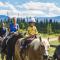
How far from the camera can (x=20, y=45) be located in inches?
565

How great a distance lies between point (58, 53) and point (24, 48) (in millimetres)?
4082

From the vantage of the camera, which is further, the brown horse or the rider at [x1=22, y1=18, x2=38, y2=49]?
the rider at [x1=22, y1=18, x2=38, y2=49]

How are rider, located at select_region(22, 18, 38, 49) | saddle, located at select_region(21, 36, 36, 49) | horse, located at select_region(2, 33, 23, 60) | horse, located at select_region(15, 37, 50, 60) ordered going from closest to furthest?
horse, located at select_region(15, 37, 50, 60)
saddle, located at select_region(21, 36, 36, 49)
rider, located at select_region(22, 18, 38, 49)
horse, located at select_region(2, 33, 23, 60)

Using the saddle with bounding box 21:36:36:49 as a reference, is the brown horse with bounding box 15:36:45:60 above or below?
below

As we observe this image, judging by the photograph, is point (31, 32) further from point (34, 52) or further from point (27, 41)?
point (34, 52)

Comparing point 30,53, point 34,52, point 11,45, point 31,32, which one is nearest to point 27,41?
point 31,32

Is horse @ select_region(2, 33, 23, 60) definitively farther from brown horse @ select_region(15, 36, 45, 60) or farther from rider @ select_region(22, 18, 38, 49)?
rider @ select_region(22, 18, 38, 49)

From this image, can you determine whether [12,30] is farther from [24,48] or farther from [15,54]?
[24,48]

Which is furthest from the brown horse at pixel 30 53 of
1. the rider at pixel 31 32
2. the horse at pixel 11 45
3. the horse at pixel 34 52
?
the horse at pixel 11 45

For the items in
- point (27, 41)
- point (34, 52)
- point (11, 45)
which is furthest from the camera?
point (11, 45)

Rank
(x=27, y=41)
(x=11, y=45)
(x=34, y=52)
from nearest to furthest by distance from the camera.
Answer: (x=34, y=52)
(x=27, y=41)
(x=11, y=45)

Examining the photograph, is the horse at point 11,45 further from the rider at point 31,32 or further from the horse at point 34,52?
the rider at point 31,32

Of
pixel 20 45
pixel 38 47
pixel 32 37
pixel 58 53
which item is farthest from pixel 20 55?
pixel 58 53

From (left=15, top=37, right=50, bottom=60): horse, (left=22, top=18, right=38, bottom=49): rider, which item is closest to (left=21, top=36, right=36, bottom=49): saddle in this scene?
(left=22, top=18, right=38, bottom=49): rider
